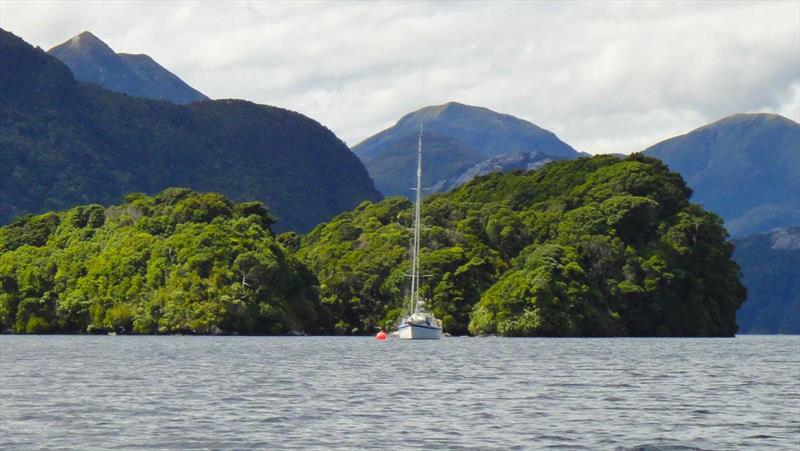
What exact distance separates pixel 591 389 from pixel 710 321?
4589 inches

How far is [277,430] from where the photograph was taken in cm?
4128

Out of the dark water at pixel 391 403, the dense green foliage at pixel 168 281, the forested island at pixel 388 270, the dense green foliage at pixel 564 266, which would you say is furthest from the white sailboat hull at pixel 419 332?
the dark water at pixel 391 403

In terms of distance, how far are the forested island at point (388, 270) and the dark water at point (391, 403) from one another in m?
65.8

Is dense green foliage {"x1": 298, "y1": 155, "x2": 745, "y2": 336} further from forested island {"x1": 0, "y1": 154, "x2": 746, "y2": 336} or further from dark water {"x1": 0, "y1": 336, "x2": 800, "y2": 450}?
dark water {"x1": 0, "y1": 336, "x2": 800, "y2": 450}

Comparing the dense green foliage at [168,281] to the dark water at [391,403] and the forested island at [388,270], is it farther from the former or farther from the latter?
the dark water at [391,403]

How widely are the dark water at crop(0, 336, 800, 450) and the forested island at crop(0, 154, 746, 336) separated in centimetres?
6582

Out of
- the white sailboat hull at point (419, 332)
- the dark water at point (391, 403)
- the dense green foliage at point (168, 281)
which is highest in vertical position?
the dense green foliage at point (168, 281)

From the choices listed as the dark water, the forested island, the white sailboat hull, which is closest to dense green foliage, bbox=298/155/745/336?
the forested island

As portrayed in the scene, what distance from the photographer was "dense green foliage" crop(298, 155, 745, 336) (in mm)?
156375

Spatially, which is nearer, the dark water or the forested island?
the dark water

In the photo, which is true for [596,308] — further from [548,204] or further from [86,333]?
[86,333]

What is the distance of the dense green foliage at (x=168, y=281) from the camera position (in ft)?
503

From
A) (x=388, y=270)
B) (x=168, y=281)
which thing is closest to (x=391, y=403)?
Answer: (x=168, y=281)

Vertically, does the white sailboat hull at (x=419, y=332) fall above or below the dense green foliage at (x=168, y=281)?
below
